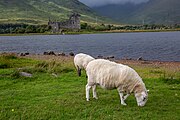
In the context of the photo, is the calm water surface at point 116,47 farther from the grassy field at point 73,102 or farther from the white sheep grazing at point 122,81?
the white sheep grazing at point 122,81

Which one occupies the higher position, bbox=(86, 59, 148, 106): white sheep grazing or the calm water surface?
bbox=(86, 59, 148, 106): white sheep grazing

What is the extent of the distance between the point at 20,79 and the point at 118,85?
33.7 feet

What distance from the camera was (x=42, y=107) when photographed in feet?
49.2

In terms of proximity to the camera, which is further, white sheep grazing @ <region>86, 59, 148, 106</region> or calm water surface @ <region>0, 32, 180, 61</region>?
calm water surface @ <region>0, 32, 180, 61</region>

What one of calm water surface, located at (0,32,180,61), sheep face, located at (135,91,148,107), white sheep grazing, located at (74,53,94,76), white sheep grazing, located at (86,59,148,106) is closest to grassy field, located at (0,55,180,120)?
sheep face, located at (135,91,148,107)

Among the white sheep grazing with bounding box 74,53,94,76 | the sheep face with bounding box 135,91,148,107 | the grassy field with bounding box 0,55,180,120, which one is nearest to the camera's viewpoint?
the grassy field with bounding box 0,55,180,120

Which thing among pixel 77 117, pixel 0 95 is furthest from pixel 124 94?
pixel 0 95

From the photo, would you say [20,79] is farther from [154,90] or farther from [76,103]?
[154,90]

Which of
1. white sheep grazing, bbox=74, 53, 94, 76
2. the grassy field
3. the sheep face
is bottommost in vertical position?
the grassy field

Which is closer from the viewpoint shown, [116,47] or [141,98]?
[141,98]

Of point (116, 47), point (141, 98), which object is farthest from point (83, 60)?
point (116, 47)

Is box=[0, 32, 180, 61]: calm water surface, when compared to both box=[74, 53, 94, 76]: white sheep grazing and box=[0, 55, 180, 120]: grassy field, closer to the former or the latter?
box=[74, 53, 94, 76]: white sheep grazing

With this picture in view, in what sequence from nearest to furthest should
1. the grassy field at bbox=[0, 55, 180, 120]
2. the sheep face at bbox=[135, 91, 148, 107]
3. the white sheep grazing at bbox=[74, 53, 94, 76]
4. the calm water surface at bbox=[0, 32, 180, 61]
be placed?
the grassy field at bbox=[0, 55, 180, 120], the sheep face at bbox=[135, 91, 148, 107], the white sheep grazing at bbox=[74, 53, 94, 76], the calm water surface at bbox=[0, 32, 180, 61]

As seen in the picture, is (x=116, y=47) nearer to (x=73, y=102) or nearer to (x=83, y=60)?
(x=83, y=60)
